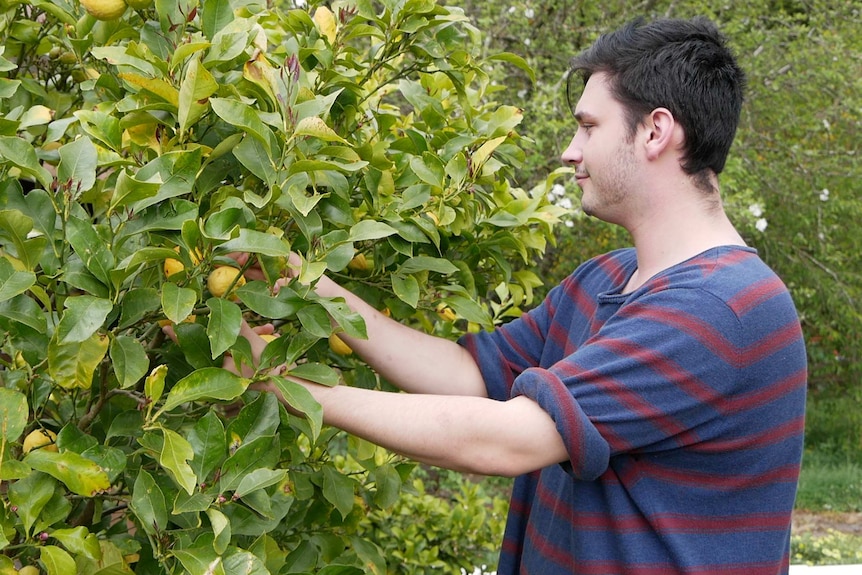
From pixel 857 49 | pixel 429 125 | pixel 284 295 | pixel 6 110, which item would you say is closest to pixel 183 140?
pixel 284 295

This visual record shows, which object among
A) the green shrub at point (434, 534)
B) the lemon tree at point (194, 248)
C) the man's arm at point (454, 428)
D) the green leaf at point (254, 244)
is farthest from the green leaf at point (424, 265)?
the green shrub at point (434, 534)

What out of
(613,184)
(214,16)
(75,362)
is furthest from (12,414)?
(613,184)

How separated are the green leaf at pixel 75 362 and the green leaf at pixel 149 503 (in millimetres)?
153

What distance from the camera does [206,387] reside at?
1.30 metres

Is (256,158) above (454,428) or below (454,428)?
above

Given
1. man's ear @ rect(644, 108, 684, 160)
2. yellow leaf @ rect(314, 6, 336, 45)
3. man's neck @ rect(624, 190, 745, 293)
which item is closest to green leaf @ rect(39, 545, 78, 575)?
yellow leaf @ rect(314, 6, 336, 45)

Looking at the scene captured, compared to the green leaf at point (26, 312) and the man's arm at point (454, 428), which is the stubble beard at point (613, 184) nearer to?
the man's arm at point (454, 428)

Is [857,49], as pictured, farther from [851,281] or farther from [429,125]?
[429,125]

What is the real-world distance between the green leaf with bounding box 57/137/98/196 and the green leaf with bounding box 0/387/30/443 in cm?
27

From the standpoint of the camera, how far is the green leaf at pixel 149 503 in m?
1.31

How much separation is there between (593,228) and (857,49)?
2552mm

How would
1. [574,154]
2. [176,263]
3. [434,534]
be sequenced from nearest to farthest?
[176,263]
[574,154]
[434,534]

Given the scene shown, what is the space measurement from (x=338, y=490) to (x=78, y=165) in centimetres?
80

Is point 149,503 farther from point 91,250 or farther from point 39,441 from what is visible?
point 91,250
